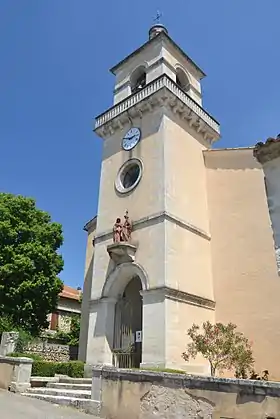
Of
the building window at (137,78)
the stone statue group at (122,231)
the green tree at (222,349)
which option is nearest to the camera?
the green tree at (222,349)

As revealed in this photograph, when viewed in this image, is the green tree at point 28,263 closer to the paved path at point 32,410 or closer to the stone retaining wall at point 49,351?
the stone retaining wall at point 49,351

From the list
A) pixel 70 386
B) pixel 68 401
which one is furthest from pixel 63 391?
pixel 68 401

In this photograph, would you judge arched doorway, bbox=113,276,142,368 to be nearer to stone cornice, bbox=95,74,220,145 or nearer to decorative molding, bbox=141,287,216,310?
decorative molding, bbox=141,287,216,310

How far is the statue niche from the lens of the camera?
14555 mm

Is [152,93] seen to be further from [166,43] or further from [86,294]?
[86,294]

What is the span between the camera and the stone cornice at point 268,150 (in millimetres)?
7403

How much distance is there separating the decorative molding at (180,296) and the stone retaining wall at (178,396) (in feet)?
17.7

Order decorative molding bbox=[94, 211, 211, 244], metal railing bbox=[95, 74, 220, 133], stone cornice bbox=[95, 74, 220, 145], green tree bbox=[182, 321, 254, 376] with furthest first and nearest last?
metal railing bbox=[95, 74, 220, 133] < stone cornice bbox=[95, 74, 220, 145] < decorative molding bbox=[94, 211, 211, 244] < green tree bbox=[182, 321, 254, 376]

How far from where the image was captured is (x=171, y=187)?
15102 mm

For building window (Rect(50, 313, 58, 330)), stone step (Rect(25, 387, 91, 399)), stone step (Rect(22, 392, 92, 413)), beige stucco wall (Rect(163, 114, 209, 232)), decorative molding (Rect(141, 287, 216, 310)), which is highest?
beige stucco wall (Rect(163, 114, 209, 232))

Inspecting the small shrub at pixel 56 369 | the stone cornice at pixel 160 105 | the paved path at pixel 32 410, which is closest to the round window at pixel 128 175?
the stone cornice at pixel 160 105

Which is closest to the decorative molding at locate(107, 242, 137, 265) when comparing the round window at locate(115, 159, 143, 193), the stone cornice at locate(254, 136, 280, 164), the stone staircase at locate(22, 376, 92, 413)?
the round window at locate(115, 159, 143, 193)

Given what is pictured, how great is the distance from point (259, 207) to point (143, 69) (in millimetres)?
9973

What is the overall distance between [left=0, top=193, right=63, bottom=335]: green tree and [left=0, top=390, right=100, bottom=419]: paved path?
34.6 feet
